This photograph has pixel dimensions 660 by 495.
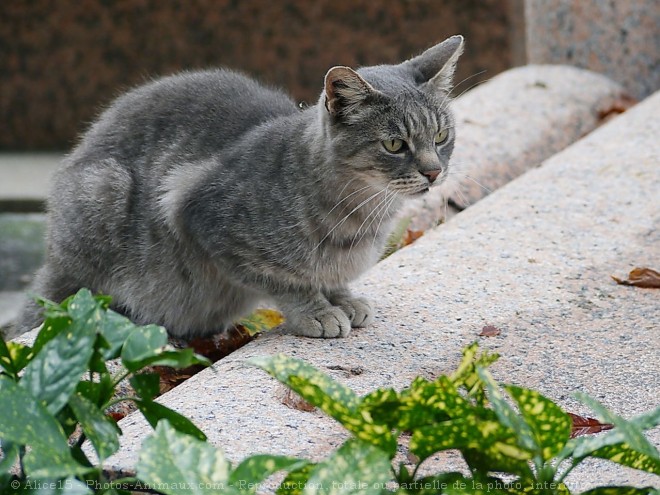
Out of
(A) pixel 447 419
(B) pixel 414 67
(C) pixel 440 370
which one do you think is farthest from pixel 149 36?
(A) pixel 447 419

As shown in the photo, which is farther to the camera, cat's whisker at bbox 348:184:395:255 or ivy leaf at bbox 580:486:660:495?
cat's whisker at bbox 348:184:395:255

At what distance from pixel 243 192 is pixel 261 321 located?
684 mm

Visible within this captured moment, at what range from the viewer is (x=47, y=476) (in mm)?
1525

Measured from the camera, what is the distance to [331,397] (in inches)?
65.6

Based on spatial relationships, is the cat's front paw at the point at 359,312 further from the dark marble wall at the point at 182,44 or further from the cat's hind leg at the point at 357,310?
the dark marble wall at the point at 182,44

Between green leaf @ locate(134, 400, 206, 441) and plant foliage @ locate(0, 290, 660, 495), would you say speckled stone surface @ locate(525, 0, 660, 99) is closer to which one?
plant foliage @ locate(0, 290, 660, 495)

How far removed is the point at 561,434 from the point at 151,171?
175 centimetres

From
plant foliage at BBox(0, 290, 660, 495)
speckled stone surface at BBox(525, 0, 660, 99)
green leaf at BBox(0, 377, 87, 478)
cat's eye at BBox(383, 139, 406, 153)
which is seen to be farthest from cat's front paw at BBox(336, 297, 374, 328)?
speckled stone surface at BBox(525, 0, 660, 99)

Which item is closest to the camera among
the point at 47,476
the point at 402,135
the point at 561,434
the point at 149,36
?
the point at 47,476

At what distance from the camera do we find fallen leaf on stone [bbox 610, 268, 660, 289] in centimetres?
288

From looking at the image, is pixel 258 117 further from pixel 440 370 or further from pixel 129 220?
pixel 440 370

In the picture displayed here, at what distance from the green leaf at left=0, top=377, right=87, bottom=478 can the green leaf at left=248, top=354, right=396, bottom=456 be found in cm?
33

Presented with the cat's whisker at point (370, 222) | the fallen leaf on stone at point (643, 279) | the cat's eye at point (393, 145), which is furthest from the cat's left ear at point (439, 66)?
the fallen leaf on stone at point (643, 279)

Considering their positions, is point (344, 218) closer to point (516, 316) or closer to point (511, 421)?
point (516, 316)
